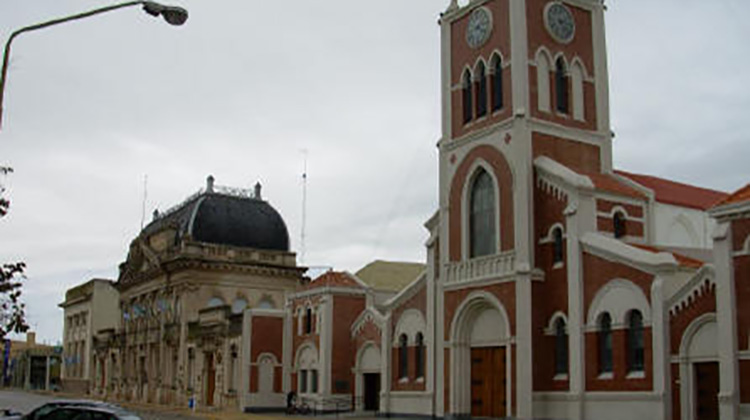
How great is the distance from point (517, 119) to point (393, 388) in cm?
1557

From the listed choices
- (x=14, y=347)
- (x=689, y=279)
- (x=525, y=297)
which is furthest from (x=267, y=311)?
(x=14, y=347)

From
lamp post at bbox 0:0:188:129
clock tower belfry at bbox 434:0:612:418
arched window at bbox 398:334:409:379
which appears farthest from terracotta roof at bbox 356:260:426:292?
lamp post at bbox 0:0:188:129

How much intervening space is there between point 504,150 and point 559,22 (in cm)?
650

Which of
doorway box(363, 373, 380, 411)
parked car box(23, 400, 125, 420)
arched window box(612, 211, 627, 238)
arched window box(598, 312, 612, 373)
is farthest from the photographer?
doorway box(363, 373, 380, 411)

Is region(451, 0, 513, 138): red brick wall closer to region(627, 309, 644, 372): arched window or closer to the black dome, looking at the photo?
region(627, 309, 644, 372): arched window

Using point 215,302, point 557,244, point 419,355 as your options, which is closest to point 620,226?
point 557,244

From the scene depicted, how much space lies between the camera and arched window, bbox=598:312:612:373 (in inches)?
1379

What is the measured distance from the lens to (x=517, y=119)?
39375mm

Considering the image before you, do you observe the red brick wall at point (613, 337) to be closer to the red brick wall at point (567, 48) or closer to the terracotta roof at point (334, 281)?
the red brick wall at point (567, 48)

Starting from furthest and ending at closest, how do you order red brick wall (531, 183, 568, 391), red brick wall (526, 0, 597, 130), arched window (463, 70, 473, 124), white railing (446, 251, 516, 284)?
arched window (463, 70, 473, 124), red brick wall (526, 0, 597, 130), white railing (446, 251, 516, 284), red brick wall (531, 183, 568, 391)

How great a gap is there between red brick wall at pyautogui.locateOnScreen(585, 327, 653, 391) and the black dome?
136 feet

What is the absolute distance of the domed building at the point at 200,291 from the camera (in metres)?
62.0

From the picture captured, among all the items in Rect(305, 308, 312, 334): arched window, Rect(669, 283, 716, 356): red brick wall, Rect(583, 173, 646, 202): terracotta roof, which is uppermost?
Rect(583, 173, 646, 202): terracotta roof

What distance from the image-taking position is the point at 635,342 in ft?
112
